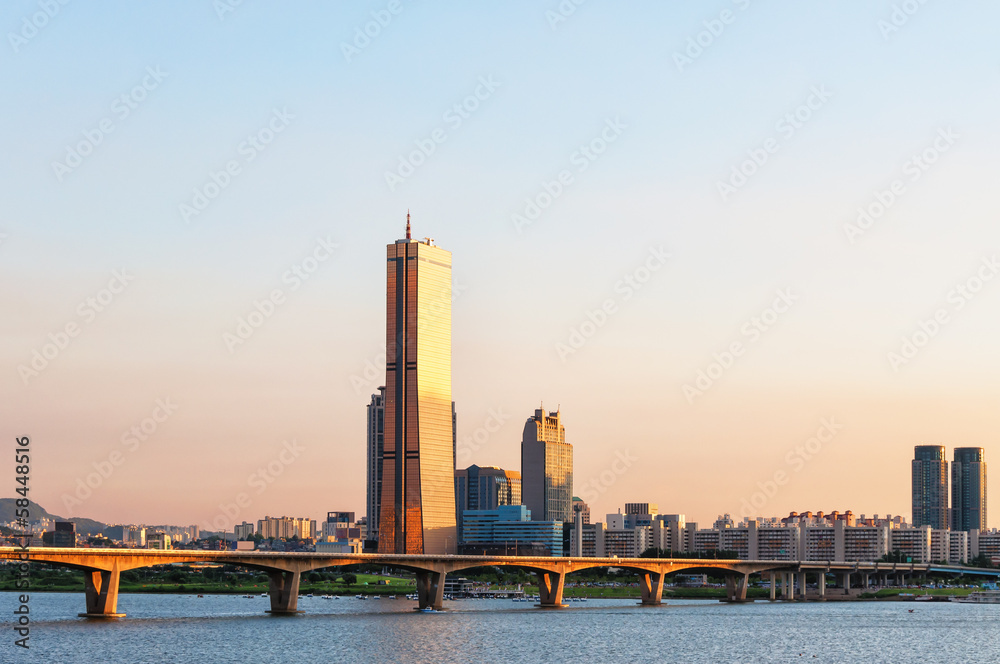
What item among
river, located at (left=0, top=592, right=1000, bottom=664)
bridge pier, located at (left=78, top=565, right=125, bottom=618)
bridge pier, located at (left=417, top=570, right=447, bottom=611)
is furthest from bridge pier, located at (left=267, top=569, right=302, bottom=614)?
bridge pier, located at (left=417, top=570, right=447, bottom=611)

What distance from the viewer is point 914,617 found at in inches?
7372

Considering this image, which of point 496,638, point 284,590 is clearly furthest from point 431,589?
point 496,638

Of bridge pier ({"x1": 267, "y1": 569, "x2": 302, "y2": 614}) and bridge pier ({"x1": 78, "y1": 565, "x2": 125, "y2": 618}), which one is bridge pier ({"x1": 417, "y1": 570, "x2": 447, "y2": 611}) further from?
bridge pier ({"x1": 78, "y1": 565, "x2": 125, "y2": 618})

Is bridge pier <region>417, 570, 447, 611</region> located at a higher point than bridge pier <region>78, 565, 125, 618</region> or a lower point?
lower

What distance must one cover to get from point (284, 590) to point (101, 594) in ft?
93.6

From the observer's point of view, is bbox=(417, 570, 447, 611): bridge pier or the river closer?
the river

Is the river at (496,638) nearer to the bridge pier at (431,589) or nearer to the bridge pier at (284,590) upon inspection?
the bridge pier at (431,589)

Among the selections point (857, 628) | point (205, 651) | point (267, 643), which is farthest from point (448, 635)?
point (857, 628)

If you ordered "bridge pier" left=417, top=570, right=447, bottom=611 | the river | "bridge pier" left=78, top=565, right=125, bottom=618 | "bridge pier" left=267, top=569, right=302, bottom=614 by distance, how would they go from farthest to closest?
"bridge pier" left=417, top=570, right=447, bottom=611 < "bridge pier" left=267, top=569, right=302, bottom=614 < "bridge pier" left=78, top=565, right=125, bottom=618 < the river

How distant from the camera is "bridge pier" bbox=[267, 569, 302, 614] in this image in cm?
16275

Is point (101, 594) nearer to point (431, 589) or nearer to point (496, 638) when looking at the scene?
point (496, 638)

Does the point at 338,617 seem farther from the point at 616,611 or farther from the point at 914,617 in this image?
the point at 914,617

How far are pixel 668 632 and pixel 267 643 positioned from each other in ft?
153

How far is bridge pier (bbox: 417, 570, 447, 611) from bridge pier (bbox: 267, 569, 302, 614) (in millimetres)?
25588
